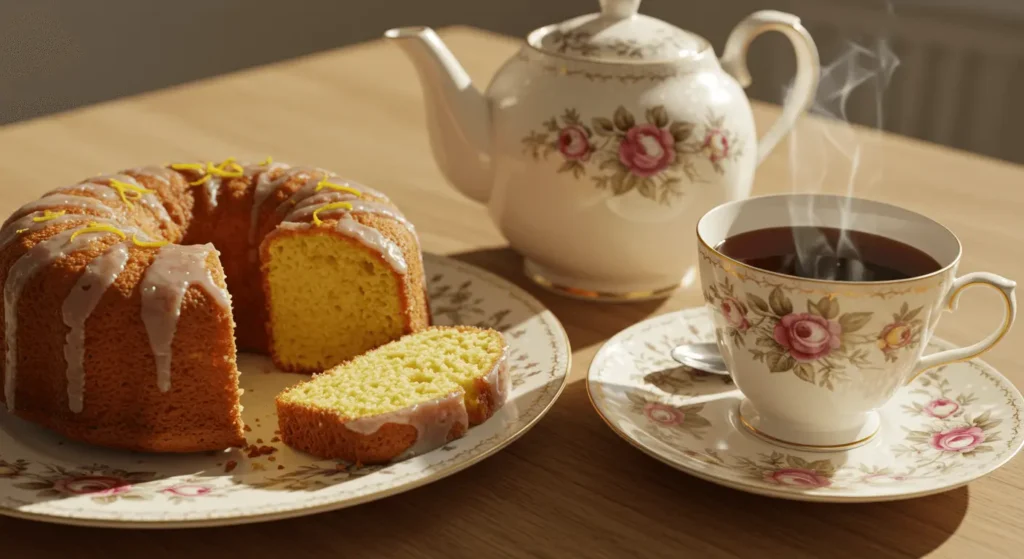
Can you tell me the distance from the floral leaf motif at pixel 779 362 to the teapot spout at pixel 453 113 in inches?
20.9

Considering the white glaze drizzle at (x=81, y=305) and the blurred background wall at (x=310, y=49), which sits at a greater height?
the white glaze drizzle at (x=81, y=305)

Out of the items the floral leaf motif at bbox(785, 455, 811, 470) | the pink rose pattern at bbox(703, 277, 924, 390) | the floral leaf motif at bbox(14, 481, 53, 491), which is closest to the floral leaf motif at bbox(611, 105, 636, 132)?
the pink rose pattern at bbox(703, 277, 924, 390)

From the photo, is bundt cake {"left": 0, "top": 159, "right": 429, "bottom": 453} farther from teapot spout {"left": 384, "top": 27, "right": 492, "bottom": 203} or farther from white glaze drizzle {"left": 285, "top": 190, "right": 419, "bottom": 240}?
teapot spout {"left": 384, "top": 27, "right": 492, "bottom": 203}

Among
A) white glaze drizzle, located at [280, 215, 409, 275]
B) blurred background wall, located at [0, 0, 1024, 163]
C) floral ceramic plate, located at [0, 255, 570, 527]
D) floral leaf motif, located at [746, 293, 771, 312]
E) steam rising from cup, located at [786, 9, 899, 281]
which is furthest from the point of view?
blurred background wall, located at [0, 0, 1024, 163]

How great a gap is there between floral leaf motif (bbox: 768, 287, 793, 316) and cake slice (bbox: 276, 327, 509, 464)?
0.28 metres

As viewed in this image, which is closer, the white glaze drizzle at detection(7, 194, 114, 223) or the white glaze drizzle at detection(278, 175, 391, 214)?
the white glaze drizzle at detection(7, 194, 114, 223)

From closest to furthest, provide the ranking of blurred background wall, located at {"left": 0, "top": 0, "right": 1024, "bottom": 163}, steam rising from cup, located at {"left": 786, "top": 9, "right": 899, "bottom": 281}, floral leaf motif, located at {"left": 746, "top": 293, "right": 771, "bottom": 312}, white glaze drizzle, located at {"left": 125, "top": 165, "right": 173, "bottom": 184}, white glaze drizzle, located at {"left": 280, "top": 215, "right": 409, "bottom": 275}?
floral leaf motif, located at {"left": 746, "top": 293, "right": 771, "bottom": 312}
steam rising from cup, located at {"left": 786, "top": 9, "right": 899, "bottom": 281}
white glaze drizzle, located at {"left": 280, "top": 215, "right": 409, "bottom": 275}
white glaze drizzle, located at {"left": 125, "top": 165, "right": 173, "bottom": 184}
blurred background wall, located at {"left": 0, "top": 0, "right": 1024, "bottom": 163}

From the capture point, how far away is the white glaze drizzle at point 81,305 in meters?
1.06

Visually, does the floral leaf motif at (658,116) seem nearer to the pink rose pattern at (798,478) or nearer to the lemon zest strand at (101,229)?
the pink rose pattern at (798,478)

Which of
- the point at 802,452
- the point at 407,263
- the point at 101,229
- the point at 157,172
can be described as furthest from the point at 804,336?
the point at 157,172

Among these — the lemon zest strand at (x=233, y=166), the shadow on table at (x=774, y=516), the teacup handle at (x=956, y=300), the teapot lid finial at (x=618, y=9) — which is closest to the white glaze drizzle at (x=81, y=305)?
the lemon zest strand at (x=233, y=166)

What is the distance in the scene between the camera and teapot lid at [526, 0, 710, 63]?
4.39ft

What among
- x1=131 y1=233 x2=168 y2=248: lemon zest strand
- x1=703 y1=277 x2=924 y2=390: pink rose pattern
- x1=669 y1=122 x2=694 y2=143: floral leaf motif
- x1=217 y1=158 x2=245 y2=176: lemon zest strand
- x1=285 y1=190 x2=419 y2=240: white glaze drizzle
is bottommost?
x1=703 y1=277 x2=924 y2=390: pink rose pattern

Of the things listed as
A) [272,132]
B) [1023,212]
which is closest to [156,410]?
[272,132]
